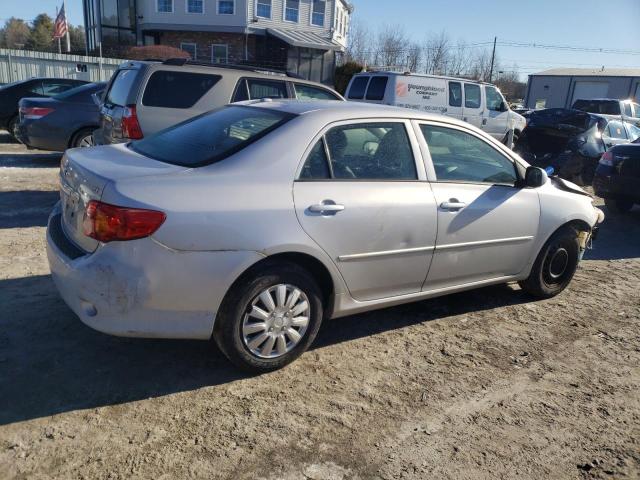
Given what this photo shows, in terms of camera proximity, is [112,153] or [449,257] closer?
[112,153]

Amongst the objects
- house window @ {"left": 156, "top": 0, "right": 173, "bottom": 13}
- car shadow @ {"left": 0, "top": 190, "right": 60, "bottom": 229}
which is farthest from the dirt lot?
house window @ {"left": 156, "top": 0, "right": 173, "bottom": 13}

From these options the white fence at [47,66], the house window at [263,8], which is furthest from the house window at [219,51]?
the white fence at [47,66]

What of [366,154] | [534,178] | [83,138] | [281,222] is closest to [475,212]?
[534,178]

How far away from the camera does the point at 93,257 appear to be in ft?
9.61

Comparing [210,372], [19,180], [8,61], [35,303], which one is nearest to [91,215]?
[210,372]

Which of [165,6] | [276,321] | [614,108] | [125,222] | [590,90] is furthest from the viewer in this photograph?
[590,90]

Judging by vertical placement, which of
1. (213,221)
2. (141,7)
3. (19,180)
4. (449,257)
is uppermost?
(141,7)

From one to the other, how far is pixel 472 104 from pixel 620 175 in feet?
22.4

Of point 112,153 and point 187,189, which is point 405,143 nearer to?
point 187,189

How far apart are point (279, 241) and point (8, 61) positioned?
21.5 meters

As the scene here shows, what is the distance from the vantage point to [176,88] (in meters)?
6.84

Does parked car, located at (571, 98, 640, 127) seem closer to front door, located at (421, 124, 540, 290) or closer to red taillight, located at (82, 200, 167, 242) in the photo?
front door, located at (421, 124, 540, 290)

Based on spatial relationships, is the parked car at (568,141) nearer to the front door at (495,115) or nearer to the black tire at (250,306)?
the front door at (495,115)

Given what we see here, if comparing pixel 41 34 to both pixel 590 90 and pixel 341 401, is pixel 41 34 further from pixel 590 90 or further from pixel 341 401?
pixel 341 401
